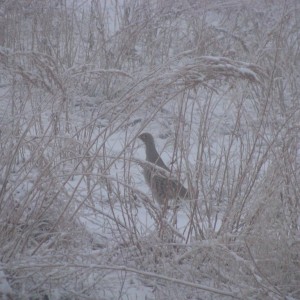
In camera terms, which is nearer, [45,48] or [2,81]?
[2,81]

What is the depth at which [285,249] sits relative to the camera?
262 cm

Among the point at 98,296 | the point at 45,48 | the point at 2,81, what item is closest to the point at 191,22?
the point at 45,48

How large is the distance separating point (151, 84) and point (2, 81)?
3263mm

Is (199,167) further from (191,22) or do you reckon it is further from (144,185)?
(191,22)

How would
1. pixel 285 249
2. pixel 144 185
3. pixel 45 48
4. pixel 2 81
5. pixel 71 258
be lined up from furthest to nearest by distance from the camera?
pixel 45 48
pixel 2 81
pixel 144 185
pixel 285 249
pixel 71 258

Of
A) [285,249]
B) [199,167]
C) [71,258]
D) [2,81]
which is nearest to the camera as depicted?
[71,258]

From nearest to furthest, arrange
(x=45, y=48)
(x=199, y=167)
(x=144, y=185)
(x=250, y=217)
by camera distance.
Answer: (x=250, y=217)
(x=199, y=167)
(x=144, y=185)
(x=45, y=48)

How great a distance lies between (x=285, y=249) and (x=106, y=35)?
15.0 ft

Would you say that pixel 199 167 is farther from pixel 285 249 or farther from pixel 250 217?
pixel 285 249

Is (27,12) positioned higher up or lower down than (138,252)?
higher up

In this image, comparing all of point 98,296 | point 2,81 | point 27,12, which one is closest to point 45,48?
point 27,12

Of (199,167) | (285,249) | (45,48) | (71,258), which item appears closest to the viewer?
(71,258)

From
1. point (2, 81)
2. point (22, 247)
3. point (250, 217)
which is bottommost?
point (22, 247)

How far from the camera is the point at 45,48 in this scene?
20.5 ft
